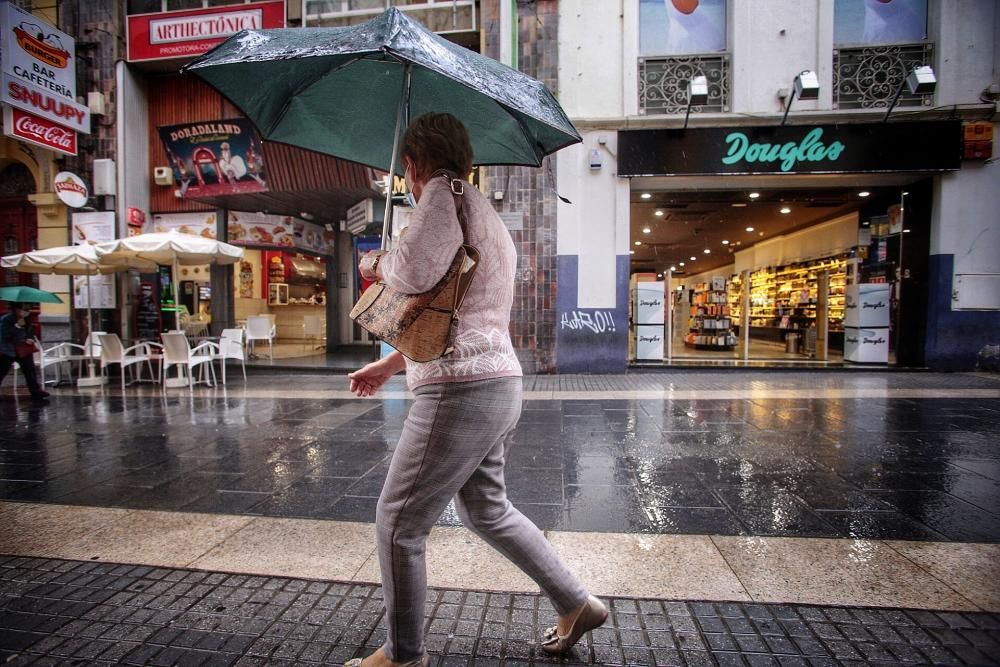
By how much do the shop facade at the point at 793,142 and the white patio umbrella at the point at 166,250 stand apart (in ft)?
21.2

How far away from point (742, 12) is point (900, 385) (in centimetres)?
725

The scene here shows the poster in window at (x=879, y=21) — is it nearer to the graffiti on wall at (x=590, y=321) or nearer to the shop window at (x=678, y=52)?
the shop window at (x=678, y=52)

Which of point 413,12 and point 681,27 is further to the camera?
point 413,12

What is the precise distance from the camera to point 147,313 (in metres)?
11.3

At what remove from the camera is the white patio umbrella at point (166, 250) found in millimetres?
8234

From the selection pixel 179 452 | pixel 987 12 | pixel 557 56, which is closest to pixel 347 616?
pixel 179 452

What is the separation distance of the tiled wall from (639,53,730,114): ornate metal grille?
1.82 meters

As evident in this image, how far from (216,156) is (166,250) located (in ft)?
11.7

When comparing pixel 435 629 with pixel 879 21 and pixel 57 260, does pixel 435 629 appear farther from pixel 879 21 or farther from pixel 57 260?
pixel 879 21

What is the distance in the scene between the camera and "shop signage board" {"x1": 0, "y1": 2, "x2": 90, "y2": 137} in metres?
8.16

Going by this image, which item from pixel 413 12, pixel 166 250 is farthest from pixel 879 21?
pixel 166 250

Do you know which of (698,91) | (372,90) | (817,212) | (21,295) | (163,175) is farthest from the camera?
(817,212)

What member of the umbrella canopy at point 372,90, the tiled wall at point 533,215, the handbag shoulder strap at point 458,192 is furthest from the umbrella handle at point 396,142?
the tiled wall at point 533,215

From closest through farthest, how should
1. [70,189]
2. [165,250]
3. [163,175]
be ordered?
[165,250] < [70,189] < [163,175]
